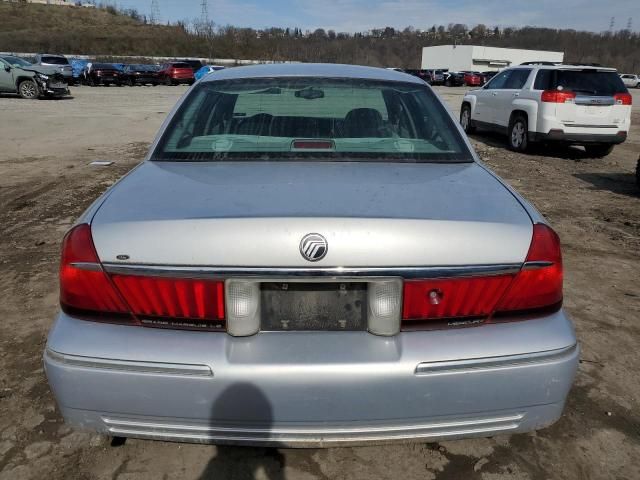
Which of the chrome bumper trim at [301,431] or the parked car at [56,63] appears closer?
the chrome bumper trim at [301,431]

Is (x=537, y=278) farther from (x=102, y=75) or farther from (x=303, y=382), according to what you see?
(x=102, y=75)

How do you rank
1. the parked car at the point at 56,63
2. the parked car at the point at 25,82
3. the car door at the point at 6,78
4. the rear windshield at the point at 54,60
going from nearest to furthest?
the car door at the point at 6,78
the parked car at the point at 25,82
the parked car at the point at 56,63
the rear windshield at the point at 54,60

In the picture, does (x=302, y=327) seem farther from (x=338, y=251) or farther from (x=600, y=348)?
(x=600, y=348)

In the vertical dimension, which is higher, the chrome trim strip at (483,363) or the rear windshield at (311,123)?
the rear windshield at (311,123)

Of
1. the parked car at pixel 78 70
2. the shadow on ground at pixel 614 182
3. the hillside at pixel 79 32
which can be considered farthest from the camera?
the hillside at pixel 79 32

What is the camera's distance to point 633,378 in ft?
9.78

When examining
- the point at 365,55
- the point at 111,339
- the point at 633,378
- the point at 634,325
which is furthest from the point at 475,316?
the point at 365,55

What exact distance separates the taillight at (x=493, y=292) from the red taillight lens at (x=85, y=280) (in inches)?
40.2

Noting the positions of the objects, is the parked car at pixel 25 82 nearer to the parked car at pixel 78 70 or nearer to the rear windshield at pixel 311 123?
the parked car at pixel 78 70

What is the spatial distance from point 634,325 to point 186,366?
3250 millimetres

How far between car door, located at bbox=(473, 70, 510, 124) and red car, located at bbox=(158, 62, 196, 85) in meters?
30.9

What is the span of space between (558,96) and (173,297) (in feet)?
33.4

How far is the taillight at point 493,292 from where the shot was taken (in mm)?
1812

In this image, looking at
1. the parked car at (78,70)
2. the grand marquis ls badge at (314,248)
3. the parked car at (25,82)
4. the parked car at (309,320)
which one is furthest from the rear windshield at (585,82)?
the parked car at (78,70)
